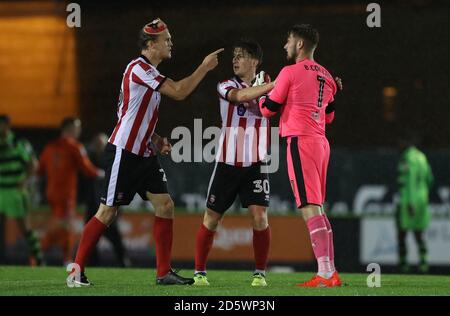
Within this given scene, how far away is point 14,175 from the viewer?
574 inches

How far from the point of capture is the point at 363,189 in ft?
50.6

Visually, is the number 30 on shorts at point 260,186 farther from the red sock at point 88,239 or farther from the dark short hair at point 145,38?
the dark short hair at point 145,38

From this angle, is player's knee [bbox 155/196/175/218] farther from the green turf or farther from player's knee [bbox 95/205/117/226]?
the green turf

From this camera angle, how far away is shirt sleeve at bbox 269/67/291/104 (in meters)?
8.30

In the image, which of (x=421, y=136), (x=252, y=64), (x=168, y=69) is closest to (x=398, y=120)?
(x=421, y=136)

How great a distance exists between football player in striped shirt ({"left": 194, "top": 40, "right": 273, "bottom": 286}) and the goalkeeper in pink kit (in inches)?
20.8

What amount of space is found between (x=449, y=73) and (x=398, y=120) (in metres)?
1.13

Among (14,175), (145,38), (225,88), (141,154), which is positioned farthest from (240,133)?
(14,175)

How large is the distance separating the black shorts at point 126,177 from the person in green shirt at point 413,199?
6969mm

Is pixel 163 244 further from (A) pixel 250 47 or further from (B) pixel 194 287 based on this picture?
(A) pixel 250 47

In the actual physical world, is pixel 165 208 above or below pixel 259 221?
above

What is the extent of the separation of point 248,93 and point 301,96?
44 cm

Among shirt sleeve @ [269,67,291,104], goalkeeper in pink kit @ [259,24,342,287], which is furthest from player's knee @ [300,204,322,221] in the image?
shirt sleeve @ [269,67,291,104]
